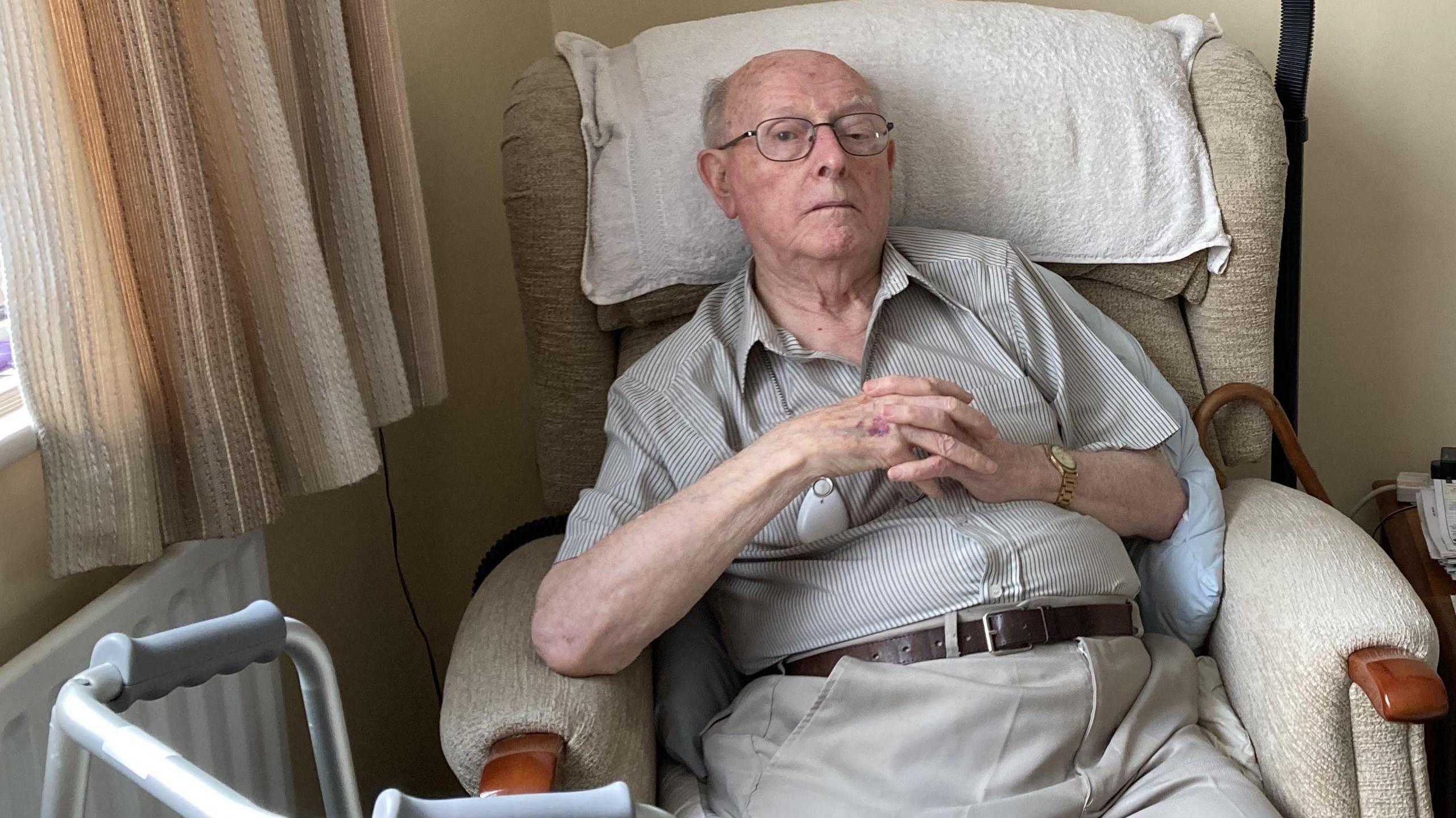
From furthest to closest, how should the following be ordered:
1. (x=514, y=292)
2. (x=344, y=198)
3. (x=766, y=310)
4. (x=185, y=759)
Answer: (x=514, y=292) < (x=766, y=310) < (x=344, y=198) < (x=185, y=759)

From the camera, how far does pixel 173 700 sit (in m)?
1.13

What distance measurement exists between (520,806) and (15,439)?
25.6 inches

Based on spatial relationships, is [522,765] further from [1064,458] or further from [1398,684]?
[1398,684]

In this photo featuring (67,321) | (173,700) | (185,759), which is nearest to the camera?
(185,759)

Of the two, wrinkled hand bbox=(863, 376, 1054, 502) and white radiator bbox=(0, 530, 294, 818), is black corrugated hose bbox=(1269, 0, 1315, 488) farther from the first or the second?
white radiator bbox=(0, 530, 294, 818)

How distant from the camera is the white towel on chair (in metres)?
1.65

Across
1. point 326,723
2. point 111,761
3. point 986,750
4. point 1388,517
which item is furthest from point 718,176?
point 1388,517

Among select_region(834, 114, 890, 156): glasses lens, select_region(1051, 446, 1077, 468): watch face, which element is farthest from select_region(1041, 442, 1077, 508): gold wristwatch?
select_region(834, 114, 890, 156): glasses lens

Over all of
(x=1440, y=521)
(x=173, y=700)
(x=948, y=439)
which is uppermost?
(x=948, y=439)

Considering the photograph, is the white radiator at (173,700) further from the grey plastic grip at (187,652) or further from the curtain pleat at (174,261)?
the grey plastic grip at (187,652)

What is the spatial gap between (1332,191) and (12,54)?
1935 mm

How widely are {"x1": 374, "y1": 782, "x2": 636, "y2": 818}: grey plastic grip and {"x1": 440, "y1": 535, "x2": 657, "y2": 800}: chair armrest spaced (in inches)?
25.0

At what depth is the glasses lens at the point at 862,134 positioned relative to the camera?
154 cm

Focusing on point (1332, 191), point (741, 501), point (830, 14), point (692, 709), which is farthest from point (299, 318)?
point (1332, 191)
